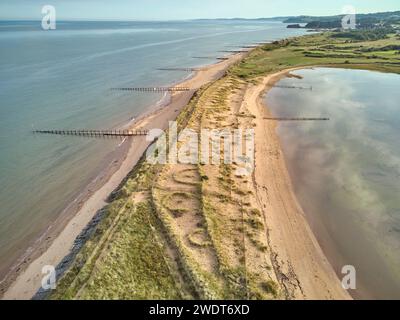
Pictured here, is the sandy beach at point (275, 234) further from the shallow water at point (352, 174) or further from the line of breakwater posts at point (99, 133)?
the line of breakwater posts at point (99, 133)

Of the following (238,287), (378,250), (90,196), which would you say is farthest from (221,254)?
(90,196)

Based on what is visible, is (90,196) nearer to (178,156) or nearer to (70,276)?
(178,156)

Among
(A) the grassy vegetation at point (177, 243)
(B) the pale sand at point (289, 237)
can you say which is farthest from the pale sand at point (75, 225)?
(B) the pale sand at point (289, 237)

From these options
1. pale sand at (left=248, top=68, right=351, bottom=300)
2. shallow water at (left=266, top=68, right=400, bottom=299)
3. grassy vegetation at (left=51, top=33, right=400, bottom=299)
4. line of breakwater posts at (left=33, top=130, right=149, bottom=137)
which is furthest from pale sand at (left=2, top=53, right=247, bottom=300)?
shallow water at (left=266, top=68, right=400, bottom=299)

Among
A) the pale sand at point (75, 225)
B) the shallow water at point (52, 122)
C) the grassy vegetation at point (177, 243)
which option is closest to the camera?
the grassy vegetation at point (177, 243)

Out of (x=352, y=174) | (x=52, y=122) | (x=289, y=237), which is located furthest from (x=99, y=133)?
(x=352, y=174)

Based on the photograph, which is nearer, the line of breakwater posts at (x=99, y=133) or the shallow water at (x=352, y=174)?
the shallow water at (x=352, y=174)
